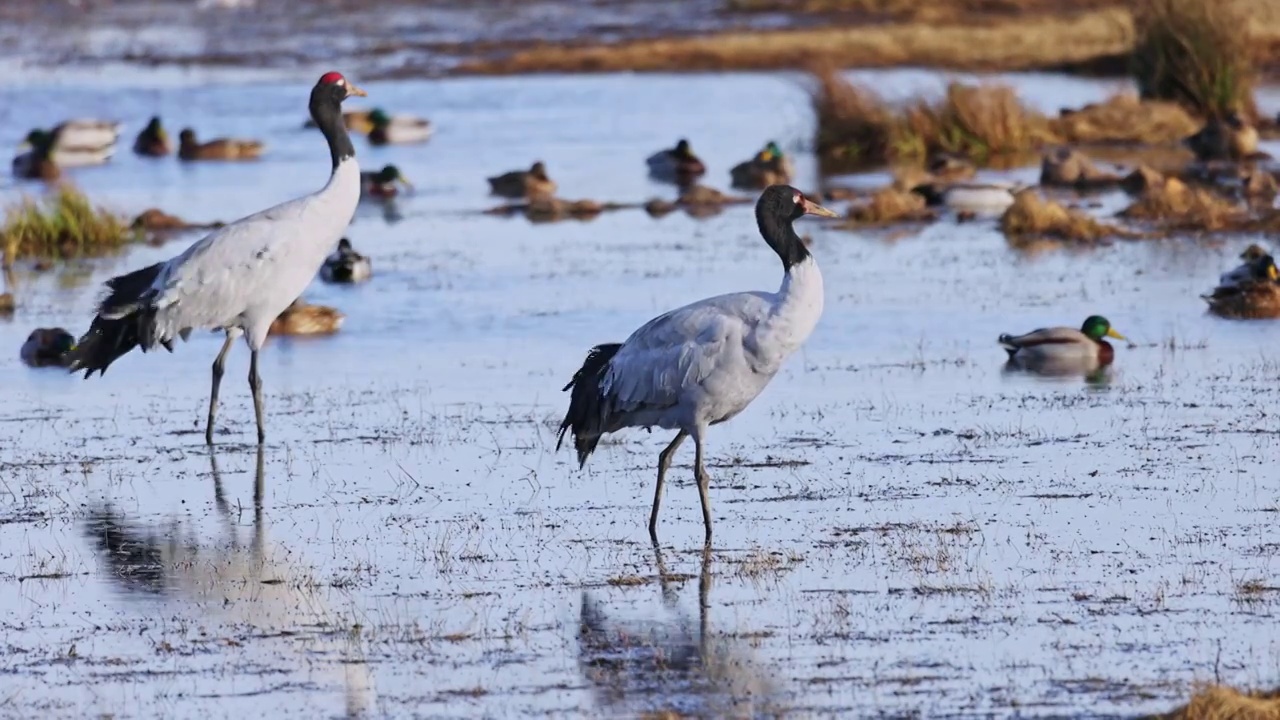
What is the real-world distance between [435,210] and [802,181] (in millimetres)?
4439

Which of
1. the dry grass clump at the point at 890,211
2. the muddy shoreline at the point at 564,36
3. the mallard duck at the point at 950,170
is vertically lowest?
the dry grass clump at the point at 890,211

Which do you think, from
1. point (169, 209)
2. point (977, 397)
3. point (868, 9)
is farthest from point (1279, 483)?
point (868, 9)

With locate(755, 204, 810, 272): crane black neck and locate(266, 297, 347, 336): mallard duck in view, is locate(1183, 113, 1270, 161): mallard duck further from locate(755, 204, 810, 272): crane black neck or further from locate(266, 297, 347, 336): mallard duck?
locate(755, 204, 810, 272): crane black neck

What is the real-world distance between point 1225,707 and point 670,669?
207 cm

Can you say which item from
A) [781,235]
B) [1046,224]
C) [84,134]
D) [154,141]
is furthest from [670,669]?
[154,141]

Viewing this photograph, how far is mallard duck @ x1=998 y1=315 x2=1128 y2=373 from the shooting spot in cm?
1470

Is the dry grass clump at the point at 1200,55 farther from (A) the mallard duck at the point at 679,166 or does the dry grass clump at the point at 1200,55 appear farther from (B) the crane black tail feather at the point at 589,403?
(B) the crane black tail feather at the point at 589,403

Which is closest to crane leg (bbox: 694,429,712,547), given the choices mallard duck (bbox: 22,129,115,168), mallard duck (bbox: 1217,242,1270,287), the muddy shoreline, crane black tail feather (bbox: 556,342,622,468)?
crane black tail feather (bbox: 556,342,622,468)

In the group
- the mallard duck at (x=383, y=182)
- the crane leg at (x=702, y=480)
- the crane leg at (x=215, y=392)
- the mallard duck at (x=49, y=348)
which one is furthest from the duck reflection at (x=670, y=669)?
the mallard duck at (x=383, y=182)

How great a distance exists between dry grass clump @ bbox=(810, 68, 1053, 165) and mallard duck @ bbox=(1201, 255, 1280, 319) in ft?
39.4

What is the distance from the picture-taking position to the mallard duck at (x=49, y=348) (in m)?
15.9

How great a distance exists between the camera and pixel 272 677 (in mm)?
8070

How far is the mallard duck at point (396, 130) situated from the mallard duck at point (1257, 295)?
18.2m

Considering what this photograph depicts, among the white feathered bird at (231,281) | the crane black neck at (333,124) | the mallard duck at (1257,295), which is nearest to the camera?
the white feathered bird at (231,281)
